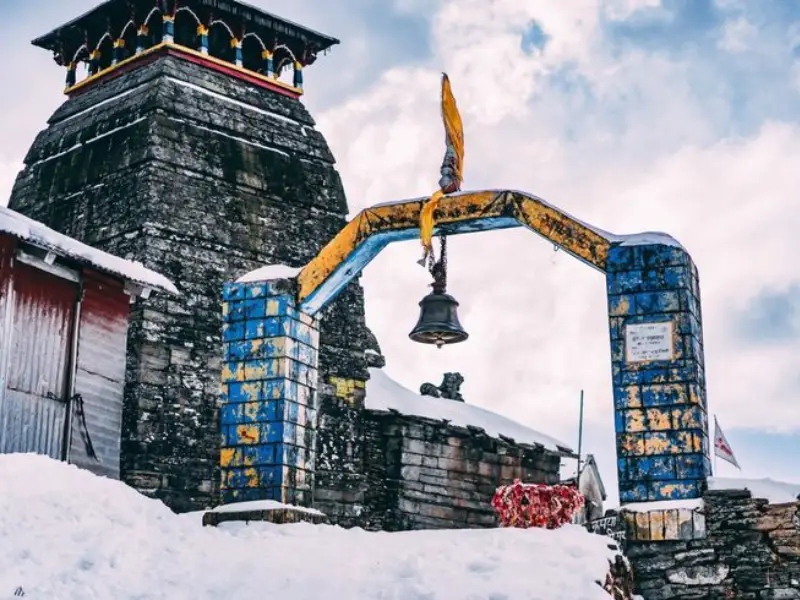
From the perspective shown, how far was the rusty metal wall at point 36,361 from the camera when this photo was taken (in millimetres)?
16203

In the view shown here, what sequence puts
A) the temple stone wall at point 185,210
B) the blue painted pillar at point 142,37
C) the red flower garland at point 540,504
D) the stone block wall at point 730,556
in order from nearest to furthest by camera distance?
the stone block wall at point 730,556, the red flower garland at point 540,504, the temple stone wall at point 185,210, the blue painted pillar at point 142,37

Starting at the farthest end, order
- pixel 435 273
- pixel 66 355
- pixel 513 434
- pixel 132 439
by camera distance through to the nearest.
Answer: pixel 513 434 < pixel 132 439 < pixel 66 355 < pixel 435 273

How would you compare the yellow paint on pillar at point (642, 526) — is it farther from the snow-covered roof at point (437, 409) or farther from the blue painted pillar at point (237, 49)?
the blue painted pillar at point (237, 49)

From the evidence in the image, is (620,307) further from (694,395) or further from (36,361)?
(36,361)

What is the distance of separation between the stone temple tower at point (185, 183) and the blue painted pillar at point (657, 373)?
9.30m

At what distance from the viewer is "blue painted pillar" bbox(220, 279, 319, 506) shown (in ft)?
46.2

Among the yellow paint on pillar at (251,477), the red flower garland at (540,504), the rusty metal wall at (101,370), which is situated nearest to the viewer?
the red flower garland at (540,504)

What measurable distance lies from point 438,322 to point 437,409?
10.3 meters

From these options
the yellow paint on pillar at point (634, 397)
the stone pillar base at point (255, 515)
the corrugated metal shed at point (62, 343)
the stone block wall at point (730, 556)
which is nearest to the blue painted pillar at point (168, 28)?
the corrugated metal shed at point (62, 343)

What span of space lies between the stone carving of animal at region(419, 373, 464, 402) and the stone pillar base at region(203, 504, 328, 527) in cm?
1225

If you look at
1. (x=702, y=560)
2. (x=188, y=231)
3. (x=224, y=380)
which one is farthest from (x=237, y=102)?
(x=702, y=560)

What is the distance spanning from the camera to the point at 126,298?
18438 millimetres

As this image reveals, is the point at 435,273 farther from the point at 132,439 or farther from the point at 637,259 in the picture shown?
the point at 132,439

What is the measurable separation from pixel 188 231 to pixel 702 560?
12.0 metres
